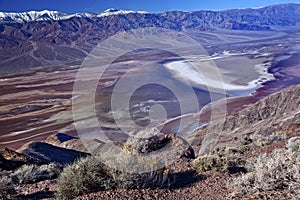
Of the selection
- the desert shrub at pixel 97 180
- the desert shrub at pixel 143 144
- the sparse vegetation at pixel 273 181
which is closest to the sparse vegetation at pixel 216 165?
the desert shrub at pixel 97 180

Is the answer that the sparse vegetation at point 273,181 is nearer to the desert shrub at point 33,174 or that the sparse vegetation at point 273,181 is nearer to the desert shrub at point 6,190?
the desert shrub at point 6,190

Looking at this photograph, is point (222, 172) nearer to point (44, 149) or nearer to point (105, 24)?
point (44, 149)

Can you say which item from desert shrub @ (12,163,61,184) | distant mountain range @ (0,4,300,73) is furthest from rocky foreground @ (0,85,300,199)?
distant mountain range @ (0,4,300,73)

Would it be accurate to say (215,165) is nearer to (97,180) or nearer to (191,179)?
(191,179)

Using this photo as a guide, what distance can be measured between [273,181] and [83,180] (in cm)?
332

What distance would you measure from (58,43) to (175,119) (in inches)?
4509

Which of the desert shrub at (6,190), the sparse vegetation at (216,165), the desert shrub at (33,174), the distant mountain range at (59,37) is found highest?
the distant mountain range at (59,37)

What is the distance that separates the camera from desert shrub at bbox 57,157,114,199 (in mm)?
6391

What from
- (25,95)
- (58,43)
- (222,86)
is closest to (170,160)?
(222,86)

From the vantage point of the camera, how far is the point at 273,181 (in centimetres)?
563

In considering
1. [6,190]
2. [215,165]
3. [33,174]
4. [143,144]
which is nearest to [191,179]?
[215,165]

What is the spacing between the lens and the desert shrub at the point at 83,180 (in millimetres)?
6391

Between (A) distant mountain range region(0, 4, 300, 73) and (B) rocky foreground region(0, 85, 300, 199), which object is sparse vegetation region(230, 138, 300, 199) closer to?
(B) rocky foreground region(0, 85, 300, 199)

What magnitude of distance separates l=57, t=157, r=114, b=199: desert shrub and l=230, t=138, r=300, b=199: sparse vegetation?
2380 millimetres
